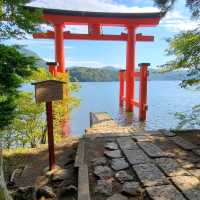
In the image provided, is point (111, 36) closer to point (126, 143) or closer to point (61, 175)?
point (126, 143)

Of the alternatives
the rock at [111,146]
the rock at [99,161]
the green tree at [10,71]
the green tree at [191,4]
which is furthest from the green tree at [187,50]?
the green tree at [10,71]

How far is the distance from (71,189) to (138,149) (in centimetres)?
178

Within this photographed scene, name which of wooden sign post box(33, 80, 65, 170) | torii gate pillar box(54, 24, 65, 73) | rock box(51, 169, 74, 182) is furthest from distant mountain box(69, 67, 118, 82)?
rock box(51, 169, 74, 182)

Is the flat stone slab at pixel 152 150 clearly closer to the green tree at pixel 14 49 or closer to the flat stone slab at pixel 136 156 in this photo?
the flat stone slab at pixel 136 156

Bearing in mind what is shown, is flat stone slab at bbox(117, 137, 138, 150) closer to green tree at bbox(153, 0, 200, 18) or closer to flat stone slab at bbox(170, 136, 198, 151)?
flat stone slab at bbox(170, 136, 198, 151)

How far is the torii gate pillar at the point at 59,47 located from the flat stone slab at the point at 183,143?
6898mm

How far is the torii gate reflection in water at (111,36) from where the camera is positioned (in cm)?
1145

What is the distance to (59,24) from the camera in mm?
11633

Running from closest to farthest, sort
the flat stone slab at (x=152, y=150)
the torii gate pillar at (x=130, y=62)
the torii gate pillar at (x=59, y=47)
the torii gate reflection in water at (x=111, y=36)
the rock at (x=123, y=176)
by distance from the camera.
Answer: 1. the rock at (x=123, y=176)
2. the flat stone slab at (x=152, y=150)
3. the torii gate reflection in water at (x=111, y=36)
4. the torii gate pillar at (x=59, y=47)
5. the torii gate pillar at (x=130, y=62)

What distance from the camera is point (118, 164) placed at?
4.30m

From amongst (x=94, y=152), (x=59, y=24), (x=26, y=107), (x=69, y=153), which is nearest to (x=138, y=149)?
(x=94, y=152)

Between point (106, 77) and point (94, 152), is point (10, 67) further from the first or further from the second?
point (106, 77)

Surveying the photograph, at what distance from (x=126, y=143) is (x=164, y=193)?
2321mm

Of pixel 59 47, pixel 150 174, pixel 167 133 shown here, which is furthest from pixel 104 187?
pixel 59 47
